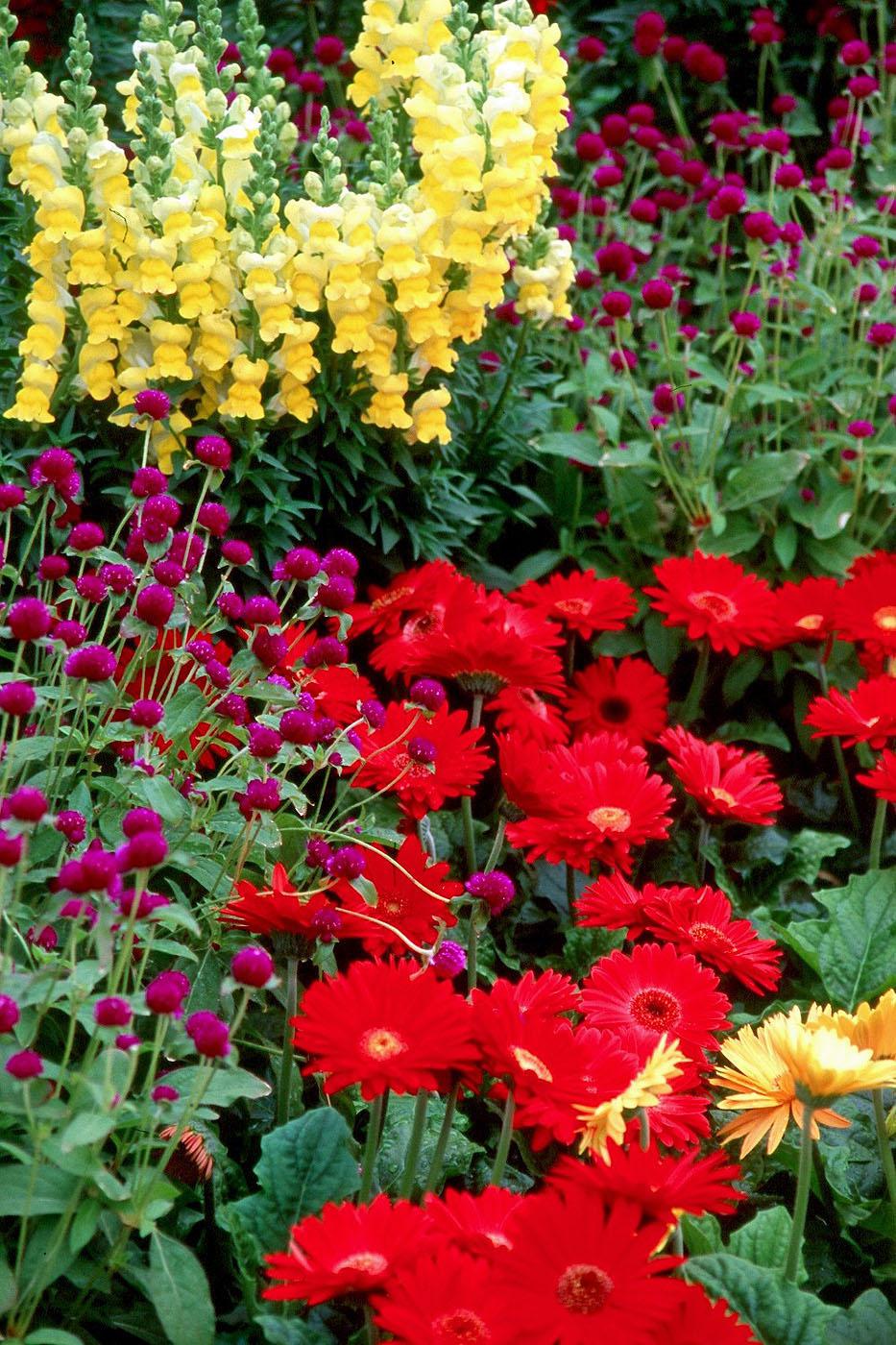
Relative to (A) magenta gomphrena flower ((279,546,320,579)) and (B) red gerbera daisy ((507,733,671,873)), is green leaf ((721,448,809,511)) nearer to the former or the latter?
(B) red gerbera daisy ((507,733,671,873))

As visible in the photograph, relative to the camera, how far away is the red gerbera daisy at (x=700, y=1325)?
1.14 m

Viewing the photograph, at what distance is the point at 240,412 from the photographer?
2197mm

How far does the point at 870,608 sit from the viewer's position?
2395 mm

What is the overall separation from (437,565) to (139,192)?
26.9 inches

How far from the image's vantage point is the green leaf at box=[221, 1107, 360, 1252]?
138cm

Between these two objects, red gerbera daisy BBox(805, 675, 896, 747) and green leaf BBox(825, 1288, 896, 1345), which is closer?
green leaf BBox(825, 1288, 896, 1345)

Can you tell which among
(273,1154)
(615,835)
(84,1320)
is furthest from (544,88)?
(84,1320)

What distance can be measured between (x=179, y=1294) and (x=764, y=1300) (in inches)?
18.9

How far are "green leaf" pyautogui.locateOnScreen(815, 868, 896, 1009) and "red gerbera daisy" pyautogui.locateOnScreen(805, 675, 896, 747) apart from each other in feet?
0.67

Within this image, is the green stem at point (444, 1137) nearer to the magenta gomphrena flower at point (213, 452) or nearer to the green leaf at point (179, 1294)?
the green leaf at point (179, 1294)

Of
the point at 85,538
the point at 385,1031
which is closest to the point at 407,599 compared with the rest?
the point at 85,538

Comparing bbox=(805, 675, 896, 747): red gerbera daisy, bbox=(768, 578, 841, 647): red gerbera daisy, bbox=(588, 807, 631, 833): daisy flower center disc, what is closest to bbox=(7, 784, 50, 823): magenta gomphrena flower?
bbox=(588, 807, 631, 833): daisy flower center disc

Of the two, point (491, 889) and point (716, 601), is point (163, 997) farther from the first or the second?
point (716, 601)

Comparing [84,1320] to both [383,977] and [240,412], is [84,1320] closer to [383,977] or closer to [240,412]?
[383,977]
